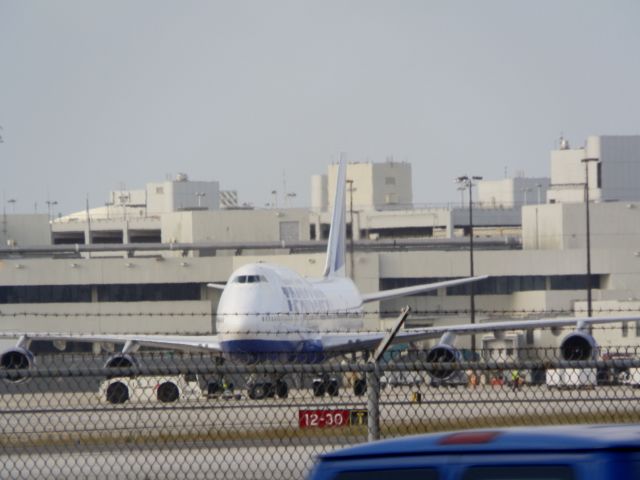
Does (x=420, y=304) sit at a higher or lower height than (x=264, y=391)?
lower

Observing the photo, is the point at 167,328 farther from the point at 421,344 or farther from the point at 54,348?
the point at 421,344

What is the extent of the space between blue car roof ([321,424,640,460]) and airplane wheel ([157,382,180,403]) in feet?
25.3

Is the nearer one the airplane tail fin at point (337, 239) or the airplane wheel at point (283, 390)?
the airplane wheel at point (283, 390)

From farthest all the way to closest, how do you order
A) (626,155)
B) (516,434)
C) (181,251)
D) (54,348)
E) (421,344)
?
(626,155), (181,251), (54,348), (421,344), (516,434)

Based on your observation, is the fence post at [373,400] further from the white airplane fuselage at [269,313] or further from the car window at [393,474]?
the white airplane fuselage at [269,313]

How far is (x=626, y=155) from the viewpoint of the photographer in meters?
112

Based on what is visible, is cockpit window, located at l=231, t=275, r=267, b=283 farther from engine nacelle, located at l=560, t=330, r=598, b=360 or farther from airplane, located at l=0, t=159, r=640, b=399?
engine nacelle, located at l=560, t=330, r=598, b=360

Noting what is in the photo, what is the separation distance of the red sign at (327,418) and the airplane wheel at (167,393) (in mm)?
3163

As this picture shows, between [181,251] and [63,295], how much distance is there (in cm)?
2200

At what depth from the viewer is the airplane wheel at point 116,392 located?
13359mm

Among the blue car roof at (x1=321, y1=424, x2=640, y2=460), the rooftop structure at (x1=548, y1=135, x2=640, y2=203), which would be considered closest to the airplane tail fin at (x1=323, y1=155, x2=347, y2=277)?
the blue car roof at (x1=321, y1=424, x2=640, y2=460)

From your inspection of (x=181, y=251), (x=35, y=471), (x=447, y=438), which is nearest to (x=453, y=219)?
(x=181, y=251)

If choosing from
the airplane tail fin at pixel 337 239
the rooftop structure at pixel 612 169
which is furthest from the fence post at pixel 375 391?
the rooftop structure at pixel 612 169

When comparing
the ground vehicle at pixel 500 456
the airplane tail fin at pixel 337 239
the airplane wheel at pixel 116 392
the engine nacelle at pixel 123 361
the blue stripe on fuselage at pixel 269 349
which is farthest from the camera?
the airplane tail fin at pixel 337 239
